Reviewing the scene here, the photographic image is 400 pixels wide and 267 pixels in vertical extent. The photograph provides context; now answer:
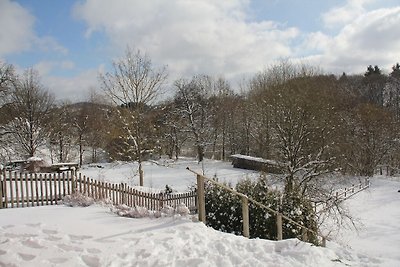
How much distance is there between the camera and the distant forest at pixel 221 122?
73.4ft

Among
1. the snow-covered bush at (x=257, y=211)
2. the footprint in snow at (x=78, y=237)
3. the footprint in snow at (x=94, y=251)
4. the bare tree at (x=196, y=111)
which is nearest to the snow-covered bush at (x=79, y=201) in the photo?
the footprint in snow at (x=78, y=237)

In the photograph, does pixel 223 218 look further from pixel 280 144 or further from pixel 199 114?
pixel 199 114

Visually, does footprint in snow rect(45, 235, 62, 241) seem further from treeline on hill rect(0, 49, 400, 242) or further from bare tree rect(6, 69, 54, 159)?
bare tree rect(6, 69, 54, 159)

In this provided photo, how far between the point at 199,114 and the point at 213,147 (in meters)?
5.88

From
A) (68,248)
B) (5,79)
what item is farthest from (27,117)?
(68,248)

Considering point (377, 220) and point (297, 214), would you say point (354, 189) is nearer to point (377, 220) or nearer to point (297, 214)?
point (377, 220)

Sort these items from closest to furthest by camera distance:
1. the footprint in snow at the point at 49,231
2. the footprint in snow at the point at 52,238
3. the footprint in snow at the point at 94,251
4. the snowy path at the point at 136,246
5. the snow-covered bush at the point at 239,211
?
the snowy path at the point at 136,246
the footprint in snow at the point at 94,251
the footprint in snow at the point at 52,238
the footprint in snow at the point at 49,231
the snow-covered bush at the point at 239,211

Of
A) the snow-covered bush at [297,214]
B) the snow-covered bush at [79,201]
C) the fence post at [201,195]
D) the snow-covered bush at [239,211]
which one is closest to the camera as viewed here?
the fence post at [201,195]

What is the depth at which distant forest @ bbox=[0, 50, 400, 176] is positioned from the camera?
22375 millimetres

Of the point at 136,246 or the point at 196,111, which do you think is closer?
the point at 136,246

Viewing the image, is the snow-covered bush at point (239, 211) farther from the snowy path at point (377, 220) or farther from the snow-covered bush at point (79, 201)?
the snow-covered bush at point (79, 201)

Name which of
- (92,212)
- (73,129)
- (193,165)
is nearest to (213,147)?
(193,165)

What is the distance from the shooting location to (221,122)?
46.1m

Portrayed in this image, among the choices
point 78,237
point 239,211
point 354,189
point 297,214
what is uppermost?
point 78,237
